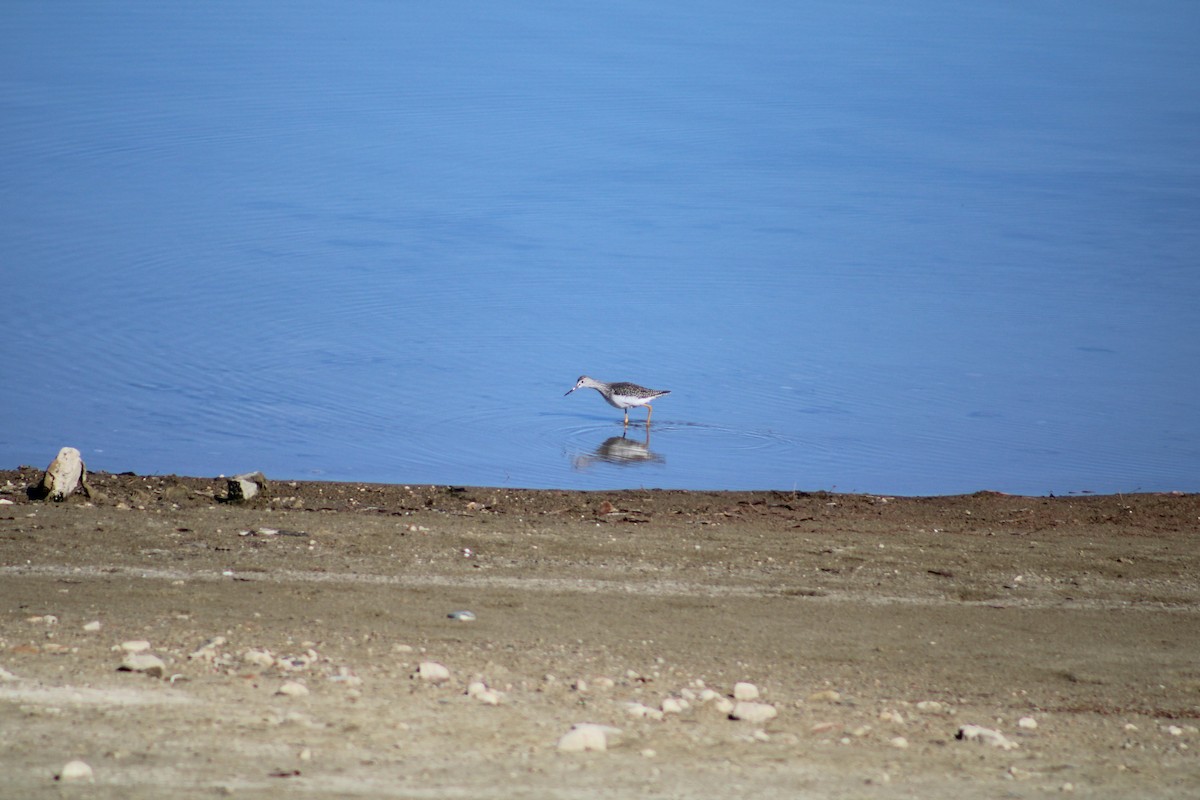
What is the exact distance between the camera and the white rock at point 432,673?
16.4 feet

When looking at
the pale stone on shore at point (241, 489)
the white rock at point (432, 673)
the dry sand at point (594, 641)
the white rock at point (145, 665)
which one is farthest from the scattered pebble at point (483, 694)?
the pale stone on shore at point (241, 489)

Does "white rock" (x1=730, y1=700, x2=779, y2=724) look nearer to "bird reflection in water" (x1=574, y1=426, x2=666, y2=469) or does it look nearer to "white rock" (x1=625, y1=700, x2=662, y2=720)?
"white rock" (x1=625, y1=700, x2=662, y2=720)

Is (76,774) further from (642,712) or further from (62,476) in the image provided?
(62,476)

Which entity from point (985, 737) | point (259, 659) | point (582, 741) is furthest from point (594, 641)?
point (985, 737)

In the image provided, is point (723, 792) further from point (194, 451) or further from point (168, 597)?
point (194, 451)

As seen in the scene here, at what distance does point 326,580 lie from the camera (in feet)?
21.9

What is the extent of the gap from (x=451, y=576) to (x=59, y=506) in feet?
8.23

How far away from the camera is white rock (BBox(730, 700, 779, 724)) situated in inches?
188

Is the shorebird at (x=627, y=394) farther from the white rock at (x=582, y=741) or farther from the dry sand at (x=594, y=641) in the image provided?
the white rock at (x=582, y=741)

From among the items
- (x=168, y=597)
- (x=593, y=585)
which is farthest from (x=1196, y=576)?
(x=168, y=597)

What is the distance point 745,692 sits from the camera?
5070mm

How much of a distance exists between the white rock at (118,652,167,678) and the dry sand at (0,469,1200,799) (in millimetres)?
37

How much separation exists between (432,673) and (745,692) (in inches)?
40.8

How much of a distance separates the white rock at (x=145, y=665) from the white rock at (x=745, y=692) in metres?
1.86
